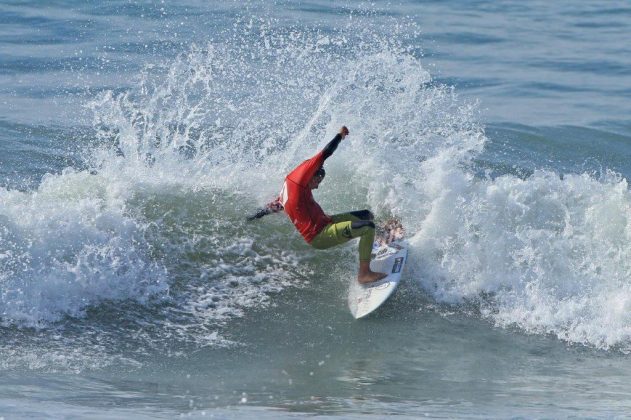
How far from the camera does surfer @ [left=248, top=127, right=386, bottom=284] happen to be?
31.7 ft

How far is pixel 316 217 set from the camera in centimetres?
989

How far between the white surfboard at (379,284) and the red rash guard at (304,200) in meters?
0.76

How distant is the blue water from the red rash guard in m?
0.83

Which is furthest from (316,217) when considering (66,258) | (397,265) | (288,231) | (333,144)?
(66,258)

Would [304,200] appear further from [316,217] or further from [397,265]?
[397,265]

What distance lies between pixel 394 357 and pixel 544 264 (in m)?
2.61

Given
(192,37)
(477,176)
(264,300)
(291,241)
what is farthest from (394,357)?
(192,37)

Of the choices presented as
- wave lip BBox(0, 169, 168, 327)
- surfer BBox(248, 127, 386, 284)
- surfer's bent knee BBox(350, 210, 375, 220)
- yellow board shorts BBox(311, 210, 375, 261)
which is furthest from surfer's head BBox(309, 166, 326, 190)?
wave lip BBox(0, 169, 168, 327)

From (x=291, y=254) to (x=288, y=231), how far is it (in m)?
0.32

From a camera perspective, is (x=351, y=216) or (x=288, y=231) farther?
(x=288, y=231)

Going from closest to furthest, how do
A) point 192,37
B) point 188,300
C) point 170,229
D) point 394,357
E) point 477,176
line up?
1. point 394,357
2. point 188,300
3. point 170,229
4. point 477,176
5. point 192,37

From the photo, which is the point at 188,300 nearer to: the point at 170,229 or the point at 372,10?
the point at 170,229

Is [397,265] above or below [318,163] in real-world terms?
below

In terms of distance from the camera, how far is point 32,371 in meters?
7.92
